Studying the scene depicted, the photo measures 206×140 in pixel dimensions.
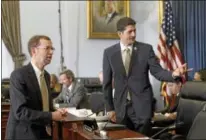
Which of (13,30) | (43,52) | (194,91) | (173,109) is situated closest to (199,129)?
(194,91)

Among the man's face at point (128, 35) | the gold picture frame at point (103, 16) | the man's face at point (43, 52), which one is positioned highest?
the gold picture frame at point (103, 16)

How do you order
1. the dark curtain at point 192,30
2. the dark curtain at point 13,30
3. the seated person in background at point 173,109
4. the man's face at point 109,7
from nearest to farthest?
1. the seated person in background at point 173,109
2. the dark curtain at point 13,30
3. the dark curtain at point 192,30
4. the man's face at point 109,7

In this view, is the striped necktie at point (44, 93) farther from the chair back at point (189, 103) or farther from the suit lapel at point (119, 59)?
the chair back at point (189, 103)

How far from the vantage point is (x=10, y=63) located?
325 inches

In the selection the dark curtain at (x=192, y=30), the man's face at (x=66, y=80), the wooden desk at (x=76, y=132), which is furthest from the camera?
the dark curtain at (x=192, y=30)

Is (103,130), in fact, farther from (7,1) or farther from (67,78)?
(7,1)

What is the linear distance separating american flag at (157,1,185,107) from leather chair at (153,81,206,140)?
4.77 m

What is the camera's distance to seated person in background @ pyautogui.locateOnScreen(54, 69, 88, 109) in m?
6.24

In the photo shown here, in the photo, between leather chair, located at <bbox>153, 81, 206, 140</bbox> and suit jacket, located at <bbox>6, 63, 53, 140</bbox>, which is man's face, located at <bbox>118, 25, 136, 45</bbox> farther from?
suit jacket, located at <bbox>6, 63, 53, 140</bbox>

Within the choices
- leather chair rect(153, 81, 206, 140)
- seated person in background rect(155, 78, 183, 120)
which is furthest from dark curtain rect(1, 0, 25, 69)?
leather chair rect(153, 81, 206, 140)

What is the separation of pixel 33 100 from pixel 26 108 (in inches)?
5.1

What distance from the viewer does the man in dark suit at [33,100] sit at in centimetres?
325

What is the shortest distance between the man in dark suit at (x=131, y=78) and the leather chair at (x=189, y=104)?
1.19 feet

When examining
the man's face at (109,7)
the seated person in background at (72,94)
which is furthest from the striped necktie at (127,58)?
the man's face at (109,7)
